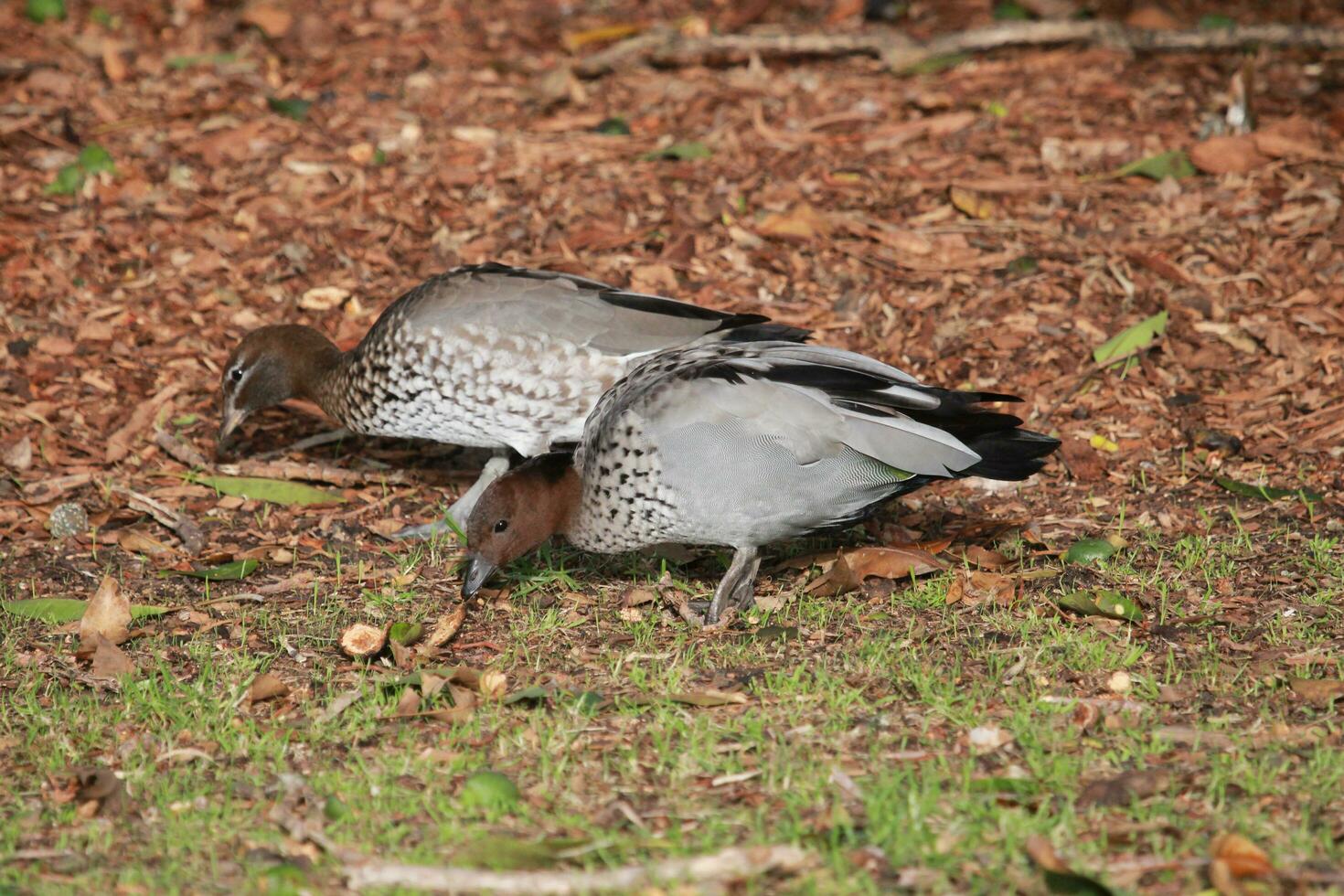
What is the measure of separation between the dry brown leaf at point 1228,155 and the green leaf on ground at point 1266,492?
2.66 meters

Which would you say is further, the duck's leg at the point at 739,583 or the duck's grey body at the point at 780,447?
the duck's leg at the point at 739,583

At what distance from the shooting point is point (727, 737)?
14.2 ft

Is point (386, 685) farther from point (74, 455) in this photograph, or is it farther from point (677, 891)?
point (74, 455)

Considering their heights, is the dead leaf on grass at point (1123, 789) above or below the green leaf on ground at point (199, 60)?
below

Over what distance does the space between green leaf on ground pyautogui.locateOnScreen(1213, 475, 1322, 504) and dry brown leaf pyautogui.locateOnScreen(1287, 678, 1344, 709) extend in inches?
62.6

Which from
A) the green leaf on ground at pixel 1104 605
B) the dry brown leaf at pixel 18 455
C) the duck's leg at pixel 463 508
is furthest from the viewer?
the dry brown leaf at pixel 18 455

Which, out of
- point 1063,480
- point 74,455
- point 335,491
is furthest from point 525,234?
point 1063,480

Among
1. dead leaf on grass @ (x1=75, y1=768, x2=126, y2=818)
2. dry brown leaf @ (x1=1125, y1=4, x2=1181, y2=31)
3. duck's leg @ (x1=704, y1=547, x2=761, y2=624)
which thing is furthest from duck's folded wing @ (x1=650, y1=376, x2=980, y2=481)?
dry brown leaf @ (x1=1125, y1=4, x2=1181, y2=31)

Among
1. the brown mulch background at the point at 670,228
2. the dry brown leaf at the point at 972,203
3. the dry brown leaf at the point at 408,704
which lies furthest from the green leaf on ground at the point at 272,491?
the dry brown leaf at the point at 972,203

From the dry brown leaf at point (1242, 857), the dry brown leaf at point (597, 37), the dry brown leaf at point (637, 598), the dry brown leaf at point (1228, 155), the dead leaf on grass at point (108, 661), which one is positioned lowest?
the dry brown leaf at point (637, 598)

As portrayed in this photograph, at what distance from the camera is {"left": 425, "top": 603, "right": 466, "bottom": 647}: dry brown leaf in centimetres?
507

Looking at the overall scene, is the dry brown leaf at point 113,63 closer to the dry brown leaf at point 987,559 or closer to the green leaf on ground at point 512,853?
the dry brown leaf at point 987,559

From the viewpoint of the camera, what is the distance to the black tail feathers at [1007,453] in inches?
202

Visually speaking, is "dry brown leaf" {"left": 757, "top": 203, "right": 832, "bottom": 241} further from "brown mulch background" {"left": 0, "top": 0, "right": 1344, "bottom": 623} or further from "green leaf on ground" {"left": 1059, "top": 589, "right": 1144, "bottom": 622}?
"green leaf on ground" {"left": 1059, "top": 589, "right": 1144, "bottom": 622}
